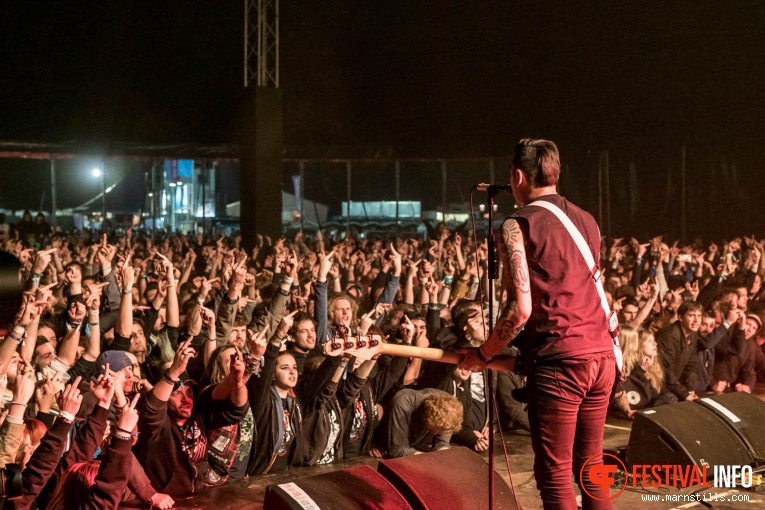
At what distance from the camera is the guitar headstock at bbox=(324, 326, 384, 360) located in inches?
138

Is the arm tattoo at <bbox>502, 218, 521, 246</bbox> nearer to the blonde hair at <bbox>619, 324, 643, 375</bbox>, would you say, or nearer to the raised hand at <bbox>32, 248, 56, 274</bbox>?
the blonde hair at <bbox>619, 324, 643, 375</bbox>

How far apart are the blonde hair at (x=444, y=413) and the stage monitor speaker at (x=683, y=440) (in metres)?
1.25

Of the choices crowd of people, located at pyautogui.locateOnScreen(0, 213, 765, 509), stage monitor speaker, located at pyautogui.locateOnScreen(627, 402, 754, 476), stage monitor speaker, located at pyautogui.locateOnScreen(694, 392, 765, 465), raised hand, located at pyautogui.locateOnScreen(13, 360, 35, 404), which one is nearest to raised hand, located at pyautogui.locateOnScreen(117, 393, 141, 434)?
crowd of people, located at pyautogui.locateOnScreen(0, 213, 765, 509)

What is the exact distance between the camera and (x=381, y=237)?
68.7ft

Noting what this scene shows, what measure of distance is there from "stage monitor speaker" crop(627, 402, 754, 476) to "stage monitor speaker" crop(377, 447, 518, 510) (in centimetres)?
170

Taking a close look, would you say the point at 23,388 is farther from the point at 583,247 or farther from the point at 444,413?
the point at 444,413

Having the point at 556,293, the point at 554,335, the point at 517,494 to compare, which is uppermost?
the point at 556,293

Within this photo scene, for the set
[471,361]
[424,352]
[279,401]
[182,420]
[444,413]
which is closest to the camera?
[471,361]

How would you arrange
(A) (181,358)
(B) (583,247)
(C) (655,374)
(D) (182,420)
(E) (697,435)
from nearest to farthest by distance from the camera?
1. (B) (583,247)
2. (A) (181,358)
3. (D) (182,420)
4. (E) (697,435)
5. (C) (655,374)

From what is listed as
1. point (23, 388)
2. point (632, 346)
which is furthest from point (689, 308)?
point (23, 388)

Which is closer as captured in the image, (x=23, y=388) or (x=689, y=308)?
(x=23, y=388)

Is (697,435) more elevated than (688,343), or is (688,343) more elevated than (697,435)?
(688,343)

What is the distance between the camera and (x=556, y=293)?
3148 mm

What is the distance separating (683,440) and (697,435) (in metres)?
0.19
